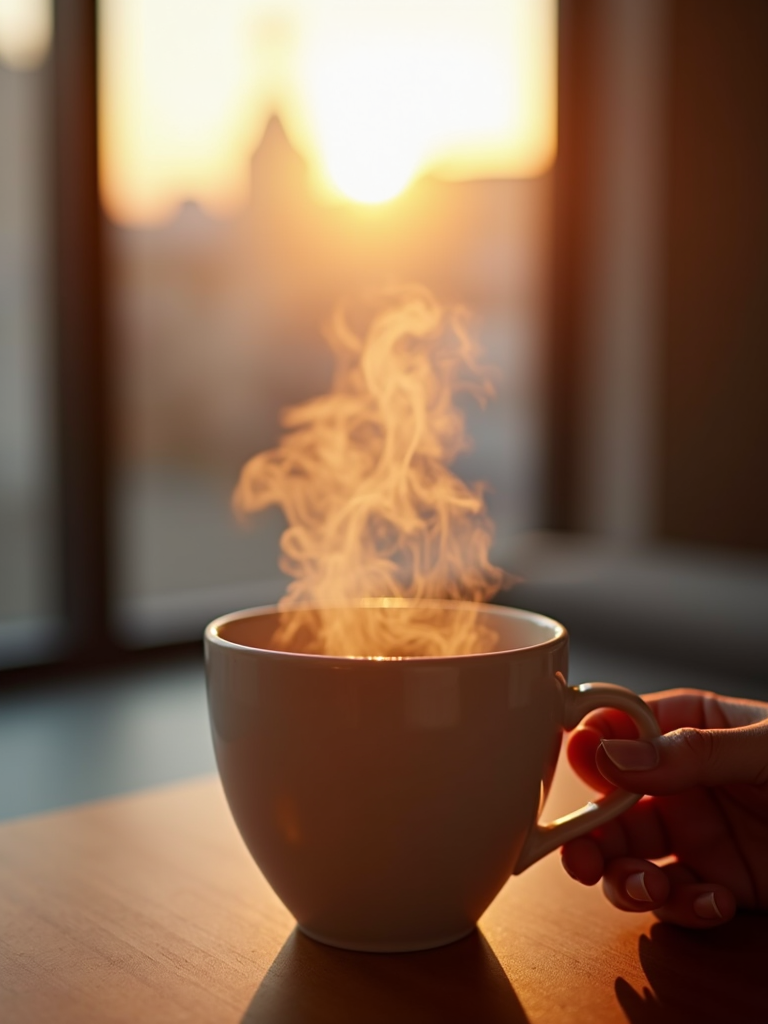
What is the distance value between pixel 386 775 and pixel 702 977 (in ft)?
0.58

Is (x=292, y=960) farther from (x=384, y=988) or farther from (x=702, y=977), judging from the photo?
(x=702, y=977)

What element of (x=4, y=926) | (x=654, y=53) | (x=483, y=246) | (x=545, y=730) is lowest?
(x=4, y=926)

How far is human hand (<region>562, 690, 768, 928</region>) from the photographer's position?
540 mm

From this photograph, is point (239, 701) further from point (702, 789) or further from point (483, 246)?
point (483, 246)

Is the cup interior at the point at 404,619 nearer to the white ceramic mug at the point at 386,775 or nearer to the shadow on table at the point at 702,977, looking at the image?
the white ceramic mug at the point at 386,775

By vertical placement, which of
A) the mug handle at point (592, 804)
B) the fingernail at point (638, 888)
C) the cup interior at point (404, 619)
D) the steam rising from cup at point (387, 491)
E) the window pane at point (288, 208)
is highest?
the window pane at point (288, 208)

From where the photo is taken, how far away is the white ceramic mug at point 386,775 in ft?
1.58

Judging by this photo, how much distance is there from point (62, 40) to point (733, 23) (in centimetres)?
171

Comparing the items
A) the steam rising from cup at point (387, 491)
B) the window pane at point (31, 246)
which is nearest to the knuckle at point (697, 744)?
the steam rising from cup at point (387, 491)

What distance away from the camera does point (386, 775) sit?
482 millimetres

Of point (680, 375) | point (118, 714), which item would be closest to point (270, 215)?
point (680, 375)

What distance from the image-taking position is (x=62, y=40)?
1.75 meters

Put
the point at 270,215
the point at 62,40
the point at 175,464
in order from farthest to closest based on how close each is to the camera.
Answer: the point at 175,464 < the point at 270,215 < the point at 62,40

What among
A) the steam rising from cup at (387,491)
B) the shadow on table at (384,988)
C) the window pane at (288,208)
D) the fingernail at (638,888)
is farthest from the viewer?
the window pane at (288,208)
